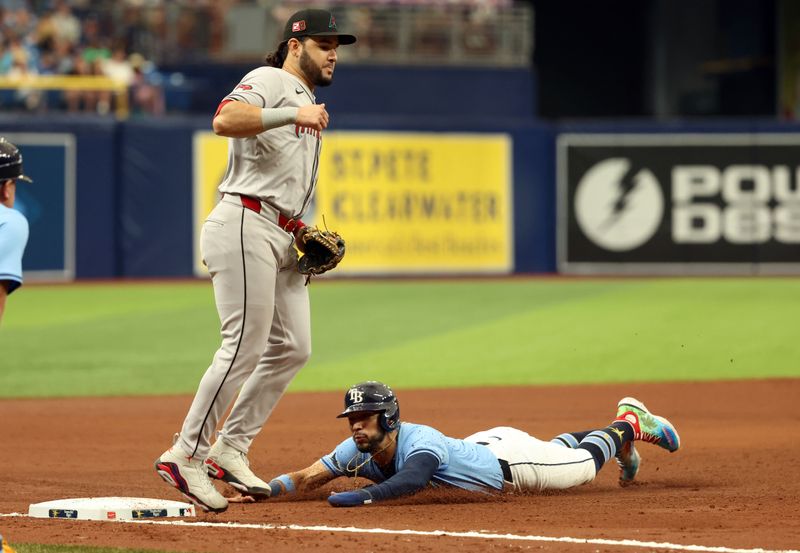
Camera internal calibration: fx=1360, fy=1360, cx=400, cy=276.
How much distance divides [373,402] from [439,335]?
337 inches

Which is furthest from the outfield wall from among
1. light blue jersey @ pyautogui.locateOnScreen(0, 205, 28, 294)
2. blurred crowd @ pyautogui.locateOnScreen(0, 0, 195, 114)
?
light blue jersey @ pyautogui.locateOnScreen(0, 205, 28, 294)

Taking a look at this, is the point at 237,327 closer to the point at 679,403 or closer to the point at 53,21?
the point at 679,403

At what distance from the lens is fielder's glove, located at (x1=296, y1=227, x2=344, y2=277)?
20.2 ft

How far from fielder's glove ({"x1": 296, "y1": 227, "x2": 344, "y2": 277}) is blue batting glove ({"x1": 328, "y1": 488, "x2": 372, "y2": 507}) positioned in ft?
3.33

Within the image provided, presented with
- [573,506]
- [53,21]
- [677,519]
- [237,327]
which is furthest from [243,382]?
[53,21]

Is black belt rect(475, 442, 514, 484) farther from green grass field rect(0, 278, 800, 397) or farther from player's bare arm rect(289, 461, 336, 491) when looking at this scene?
green grass field rect(0, 278, 800, 397)

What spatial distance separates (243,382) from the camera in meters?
6.14

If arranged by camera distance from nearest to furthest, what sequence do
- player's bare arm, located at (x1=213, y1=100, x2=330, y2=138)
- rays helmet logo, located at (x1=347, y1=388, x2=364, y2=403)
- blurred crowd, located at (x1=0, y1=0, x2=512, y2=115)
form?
player's bare arm, located at (x1=213, y1=100, x2=330, y2=138) < rays helmet logo, located at (x1=347, y1=388, x2=364, y2=403) < blurred crowd, located at (x1=0, y1=0, x2=512, y2=115)

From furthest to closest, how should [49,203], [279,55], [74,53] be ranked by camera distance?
1. [74,53]
2. [49,203]
3. [279,55]

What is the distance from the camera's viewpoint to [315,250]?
20.3 ft

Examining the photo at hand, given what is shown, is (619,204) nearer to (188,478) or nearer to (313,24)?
(313,24)

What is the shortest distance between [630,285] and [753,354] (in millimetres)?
7455

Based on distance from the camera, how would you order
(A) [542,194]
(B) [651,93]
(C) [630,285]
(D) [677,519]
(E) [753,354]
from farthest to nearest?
(B) [651,93]
(A) [542,194]
(C) [630,285]
(E) [753,354]
(D) [677,519]

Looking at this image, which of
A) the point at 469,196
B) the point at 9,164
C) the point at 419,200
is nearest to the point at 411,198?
the point at 419,200
